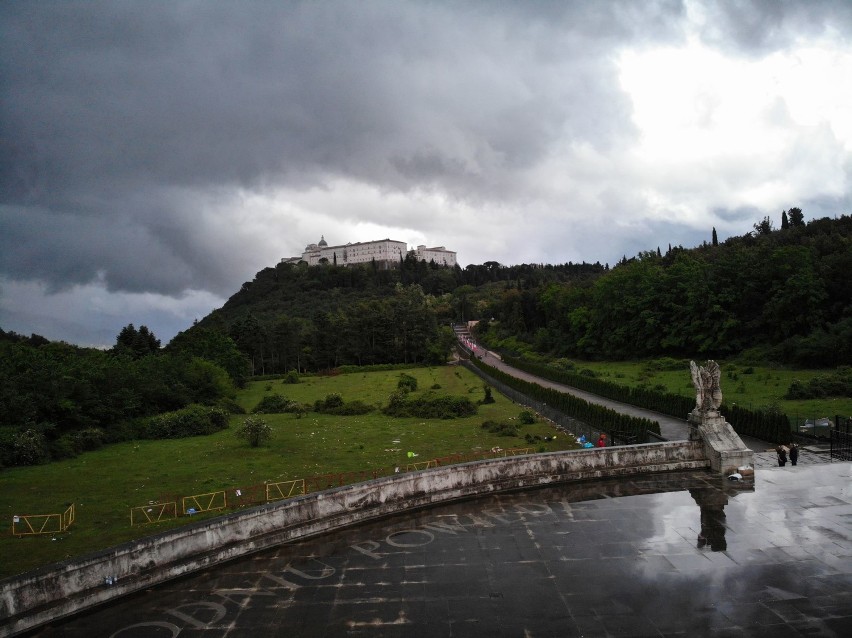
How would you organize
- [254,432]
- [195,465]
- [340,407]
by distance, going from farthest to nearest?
[340,407]
[254,432]
[195,465]

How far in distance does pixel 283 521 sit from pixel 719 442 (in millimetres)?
14706

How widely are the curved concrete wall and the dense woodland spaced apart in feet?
106

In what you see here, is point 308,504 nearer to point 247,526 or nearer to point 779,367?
point 247,526

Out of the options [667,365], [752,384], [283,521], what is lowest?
[752,384]

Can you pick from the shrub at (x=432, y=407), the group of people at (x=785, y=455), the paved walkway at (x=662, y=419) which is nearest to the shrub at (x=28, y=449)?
the shrub at (x=432, y=407)

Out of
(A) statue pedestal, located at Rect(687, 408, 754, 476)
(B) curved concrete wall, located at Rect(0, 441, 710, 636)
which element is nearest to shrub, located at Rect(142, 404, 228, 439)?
(B) curved concrete wall, located at Rect(0, 441, 710, 636)

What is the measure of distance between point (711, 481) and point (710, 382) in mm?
3527

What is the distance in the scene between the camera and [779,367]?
62750mm

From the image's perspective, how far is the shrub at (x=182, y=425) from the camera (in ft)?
157

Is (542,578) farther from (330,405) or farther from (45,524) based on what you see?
(330,405)

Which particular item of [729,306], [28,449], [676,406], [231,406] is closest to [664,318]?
[729,306]

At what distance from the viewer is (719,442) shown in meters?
19.7

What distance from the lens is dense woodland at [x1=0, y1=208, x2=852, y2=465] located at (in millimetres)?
45562

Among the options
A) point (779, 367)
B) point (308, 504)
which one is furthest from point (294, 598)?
point (779, 367)
